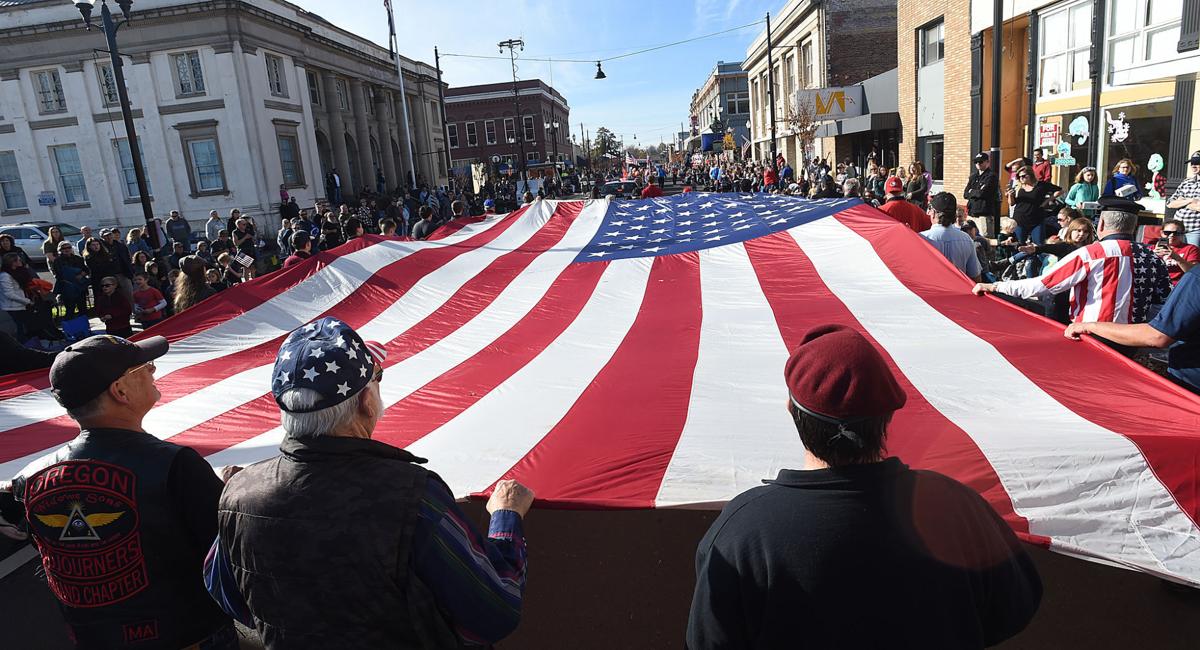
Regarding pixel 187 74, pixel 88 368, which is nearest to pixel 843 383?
pixel 88 368

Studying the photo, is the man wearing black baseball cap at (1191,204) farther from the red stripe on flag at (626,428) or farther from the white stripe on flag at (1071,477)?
the red stripe on flag at (626,428)

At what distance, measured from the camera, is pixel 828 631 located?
1407mm

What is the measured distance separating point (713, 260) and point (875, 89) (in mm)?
21330

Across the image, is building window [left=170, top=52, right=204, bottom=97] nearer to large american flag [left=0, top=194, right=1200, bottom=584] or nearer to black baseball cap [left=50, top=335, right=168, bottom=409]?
large american flag [left=0, top=194, right=1200, bottom=584]

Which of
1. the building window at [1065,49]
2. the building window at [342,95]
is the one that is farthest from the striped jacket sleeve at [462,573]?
the building window at [342,95]

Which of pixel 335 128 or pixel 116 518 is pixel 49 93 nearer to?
pixel 335 128

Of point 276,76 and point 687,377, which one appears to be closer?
point 687,377

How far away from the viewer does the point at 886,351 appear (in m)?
3.68

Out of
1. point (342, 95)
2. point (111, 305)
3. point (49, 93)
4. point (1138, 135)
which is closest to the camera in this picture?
point (111, 305)

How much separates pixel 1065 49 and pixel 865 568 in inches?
626

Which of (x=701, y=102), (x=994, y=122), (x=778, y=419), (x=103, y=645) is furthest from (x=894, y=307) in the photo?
(x=701, y=102)

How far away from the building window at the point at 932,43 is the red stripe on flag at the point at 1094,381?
1709 centimetres

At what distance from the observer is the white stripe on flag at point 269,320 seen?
414 centimetres

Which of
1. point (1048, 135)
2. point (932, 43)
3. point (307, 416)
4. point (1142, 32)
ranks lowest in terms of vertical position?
point (307, 416)
